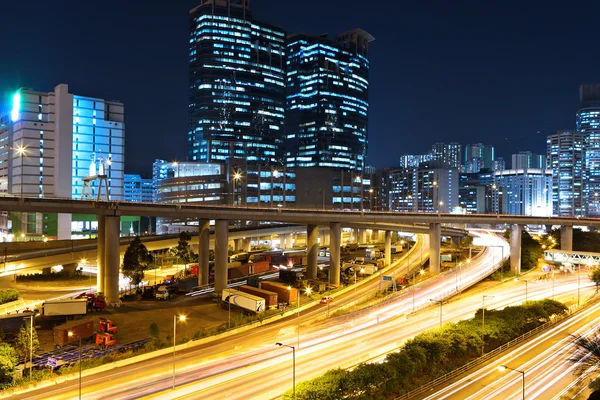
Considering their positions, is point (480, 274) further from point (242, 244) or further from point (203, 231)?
point (242, 244)

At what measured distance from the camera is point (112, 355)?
41.7 metres

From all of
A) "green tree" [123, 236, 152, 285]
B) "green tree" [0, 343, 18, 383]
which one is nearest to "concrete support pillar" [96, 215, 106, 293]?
"green tree" [123, 236, 152, 285]

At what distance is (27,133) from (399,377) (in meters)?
134

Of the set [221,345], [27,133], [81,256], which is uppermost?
[27,133]

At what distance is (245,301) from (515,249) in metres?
71.2

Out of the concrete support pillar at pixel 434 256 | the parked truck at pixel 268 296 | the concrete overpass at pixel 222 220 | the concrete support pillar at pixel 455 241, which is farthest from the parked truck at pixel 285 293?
the concrete support pillar at pixel 455 241

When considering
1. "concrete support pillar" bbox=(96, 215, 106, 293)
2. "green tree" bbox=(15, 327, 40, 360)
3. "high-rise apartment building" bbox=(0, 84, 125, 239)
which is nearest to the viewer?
"green tree" bbox=(15, 327, 40, 360)

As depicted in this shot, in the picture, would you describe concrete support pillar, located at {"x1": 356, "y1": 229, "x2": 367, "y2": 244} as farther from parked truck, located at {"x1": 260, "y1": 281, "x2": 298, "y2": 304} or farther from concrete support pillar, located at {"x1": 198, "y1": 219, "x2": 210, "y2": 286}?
parked truck, located at {"x1": 260, "y1": 281, "x2": 298, "y2": 304}

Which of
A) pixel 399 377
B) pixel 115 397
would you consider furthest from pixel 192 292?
pixel 399 377

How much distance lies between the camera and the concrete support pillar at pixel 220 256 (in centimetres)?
7306

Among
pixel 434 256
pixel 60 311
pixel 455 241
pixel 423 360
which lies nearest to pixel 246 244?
pixel 434 256

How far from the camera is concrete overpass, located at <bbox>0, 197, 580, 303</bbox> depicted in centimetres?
6278

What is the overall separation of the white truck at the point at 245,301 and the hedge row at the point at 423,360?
23546mm

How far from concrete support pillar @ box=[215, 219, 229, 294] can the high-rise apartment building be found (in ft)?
206
